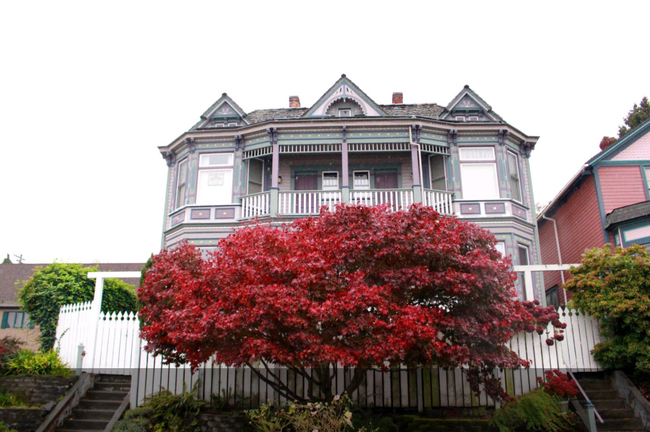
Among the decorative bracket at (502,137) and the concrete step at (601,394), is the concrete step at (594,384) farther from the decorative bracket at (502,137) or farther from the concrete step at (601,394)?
the decorative bracket at (502,137)

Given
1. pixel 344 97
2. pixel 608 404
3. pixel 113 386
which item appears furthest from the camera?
pixel 344 97

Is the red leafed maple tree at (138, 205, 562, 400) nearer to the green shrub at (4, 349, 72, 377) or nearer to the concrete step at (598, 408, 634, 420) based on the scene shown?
the concrete step at (598, 408, 634, 420)

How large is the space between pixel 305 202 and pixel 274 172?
4.90ft

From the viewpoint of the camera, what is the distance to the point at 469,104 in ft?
65.8

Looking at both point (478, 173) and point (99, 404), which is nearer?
point (99, 404)

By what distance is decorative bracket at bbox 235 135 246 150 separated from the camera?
19453 millimetres

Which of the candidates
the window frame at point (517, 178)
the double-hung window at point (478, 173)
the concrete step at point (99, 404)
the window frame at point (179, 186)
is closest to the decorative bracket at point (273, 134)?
the window frame at point (179, 186)

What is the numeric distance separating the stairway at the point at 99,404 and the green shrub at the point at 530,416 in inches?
330

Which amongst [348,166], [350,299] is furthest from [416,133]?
[350,299]

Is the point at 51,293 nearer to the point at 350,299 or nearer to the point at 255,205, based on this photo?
the point at 255,205

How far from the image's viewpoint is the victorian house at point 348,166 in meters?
18.3

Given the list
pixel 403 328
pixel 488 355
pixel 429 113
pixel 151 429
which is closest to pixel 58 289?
pixel 151 429

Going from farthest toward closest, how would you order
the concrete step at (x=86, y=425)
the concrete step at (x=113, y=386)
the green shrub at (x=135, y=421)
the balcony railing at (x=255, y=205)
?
the balcony railing at (x=255, y=205) → the concrete step at (x=113, y=386) → the concrete step at (x=86, y=425) → the green shrub at (x=135, y=421)

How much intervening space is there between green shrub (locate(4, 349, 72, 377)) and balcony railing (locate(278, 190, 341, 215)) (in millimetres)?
7908
